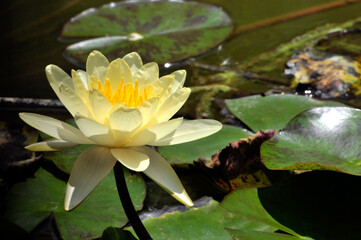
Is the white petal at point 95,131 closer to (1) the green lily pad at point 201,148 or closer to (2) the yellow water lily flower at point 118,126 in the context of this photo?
(2) the yellow water lily flower at point 118,126

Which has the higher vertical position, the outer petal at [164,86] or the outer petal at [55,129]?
the outer petal at [164,86]

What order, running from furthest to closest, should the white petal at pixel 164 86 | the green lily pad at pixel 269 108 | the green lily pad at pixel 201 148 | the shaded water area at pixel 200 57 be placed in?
the shaded water area at pixel 200 57
the green lily pad at pixel 269 108
the green lily pad at pixel 201 148
the white petal at pixel 164 86

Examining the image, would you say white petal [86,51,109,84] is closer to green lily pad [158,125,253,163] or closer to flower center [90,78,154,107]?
flower center [90,78,154,107]

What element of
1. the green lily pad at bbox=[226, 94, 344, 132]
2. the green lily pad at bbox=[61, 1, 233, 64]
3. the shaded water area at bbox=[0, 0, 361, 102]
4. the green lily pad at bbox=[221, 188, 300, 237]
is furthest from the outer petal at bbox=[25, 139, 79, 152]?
the green lily pad at bbox=[61, 1, 233, 64]

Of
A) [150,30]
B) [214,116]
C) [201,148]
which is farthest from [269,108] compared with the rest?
[150,30]

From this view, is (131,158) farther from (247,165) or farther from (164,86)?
(247,165)

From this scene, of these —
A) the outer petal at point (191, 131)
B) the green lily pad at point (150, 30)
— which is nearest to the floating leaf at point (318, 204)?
the outer petal at point (191, 131)

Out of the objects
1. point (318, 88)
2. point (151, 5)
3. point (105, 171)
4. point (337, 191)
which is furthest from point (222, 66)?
point (105, 171)
